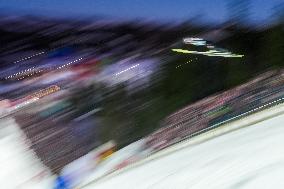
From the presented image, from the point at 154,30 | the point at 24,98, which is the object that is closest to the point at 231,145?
the point at 24,98

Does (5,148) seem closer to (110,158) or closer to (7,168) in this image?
(7,168)

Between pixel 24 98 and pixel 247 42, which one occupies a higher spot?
pixel 24 98

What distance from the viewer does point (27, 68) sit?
3.55m

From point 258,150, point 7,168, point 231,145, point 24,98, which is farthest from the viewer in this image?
point 24,98

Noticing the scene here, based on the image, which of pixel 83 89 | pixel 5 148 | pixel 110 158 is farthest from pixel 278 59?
pixel 5 148

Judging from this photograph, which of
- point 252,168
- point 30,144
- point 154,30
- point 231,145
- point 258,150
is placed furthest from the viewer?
point 154,30

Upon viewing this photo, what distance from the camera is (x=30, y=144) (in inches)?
89.5

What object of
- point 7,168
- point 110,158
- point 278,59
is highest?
point 7,168

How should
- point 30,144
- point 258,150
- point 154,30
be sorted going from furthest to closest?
point 154,30, point 30,144, point 258,150

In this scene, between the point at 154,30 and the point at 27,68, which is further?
the point at 154,30

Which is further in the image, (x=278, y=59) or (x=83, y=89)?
(x=278, y=59)

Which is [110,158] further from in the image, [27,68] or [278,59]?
[278,59]

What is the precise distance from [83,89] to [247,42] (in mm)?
1747

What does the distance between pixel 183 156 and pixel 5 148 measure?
834 millimetres
